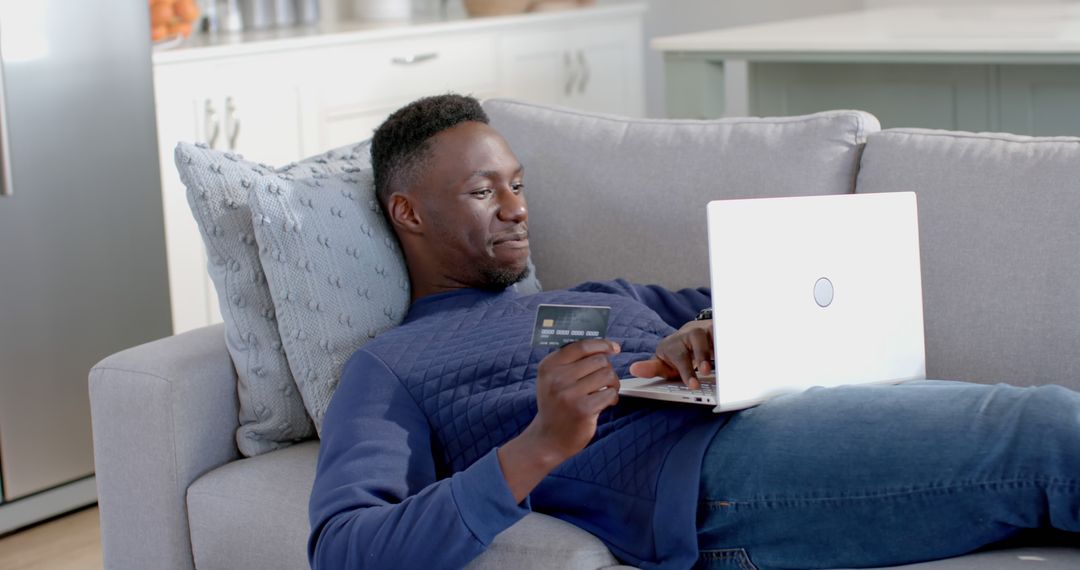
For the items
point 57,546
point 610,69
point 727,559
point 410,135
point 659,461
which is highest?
point 610,69

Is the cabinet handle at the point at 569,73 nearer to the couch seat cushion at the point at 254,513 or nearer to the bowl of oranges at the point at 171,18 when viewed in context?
the bowl of oranges at the point at 171,18

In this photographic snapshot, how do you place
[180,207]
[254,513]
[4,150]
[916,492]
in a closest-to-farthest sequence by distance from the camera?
[916,492] < [254,513] < [4,150] < [180,207]

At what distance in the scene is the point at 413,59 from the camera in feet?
12.3

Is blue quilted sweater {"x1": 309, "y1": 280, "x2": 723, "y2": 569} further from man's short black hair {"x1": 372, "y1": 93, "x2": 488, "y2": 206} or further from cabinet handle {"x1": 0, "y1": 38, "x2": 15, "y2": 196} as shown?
cabinet handle {"x1": 0, "y1": 38, "x2": 15, "y2": 196}

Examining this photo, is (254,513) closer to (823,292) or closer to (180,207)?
(823,292)

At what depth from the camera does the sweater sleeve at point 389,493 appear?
4.55 feet

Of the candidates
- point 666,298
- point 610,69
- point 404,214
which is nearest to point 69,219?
point 404,214

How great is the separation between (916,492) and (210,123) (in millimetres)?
2263

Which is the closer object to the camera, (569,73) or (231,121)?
(231,121)

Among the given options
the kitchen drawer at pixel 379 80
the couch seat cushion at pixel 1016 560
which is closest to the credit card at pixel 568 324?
the couch seat cushion at pixel 1016 560

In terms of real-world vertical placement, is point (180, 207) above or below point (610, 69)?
below

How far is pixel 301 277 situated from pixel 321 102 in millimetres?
1754

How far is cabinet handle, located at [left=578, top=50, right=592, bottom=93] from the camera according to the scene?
172 inches

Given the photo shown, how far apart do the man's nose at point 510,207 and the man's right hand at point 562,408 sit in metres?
0.52
